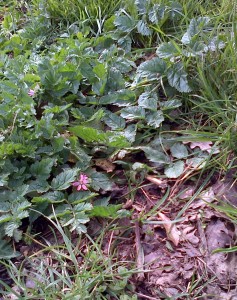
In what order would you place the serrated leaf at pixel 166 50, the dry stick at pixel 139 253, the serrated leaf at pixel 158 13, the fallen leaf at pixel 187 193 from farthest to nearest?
the serrated leaf at pixel 158 13, the serrated leaf at pixel 166 50, the fallen leaf at pixel 187 193, the dry stick at pixel 139 253

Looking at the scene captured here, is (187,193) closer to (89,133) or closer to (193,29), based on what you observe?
(89,133)

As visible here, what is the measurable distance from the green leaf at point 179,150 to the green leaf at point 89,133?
30cm

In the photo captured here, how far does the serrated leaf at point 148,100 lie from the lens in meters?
2.09

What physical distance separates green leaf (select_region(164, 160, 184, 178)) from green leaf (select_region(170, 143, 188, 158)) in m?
0.04

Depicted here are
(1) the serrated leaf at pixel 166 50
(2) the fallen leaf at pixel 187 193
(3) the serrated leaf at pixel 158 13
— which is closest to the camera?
(2) the fallen leaf at pixel 187 193

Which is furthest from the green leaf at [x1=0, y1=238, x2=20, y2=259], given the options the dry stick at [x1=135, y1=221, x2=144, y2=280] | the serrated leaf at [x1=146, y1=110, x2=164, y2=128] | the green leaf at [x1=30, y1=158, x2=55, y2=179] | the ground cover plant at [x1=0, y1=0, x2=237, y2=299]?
the serrated leaf at [x1=146, y1=110, x2=164, y2=128]

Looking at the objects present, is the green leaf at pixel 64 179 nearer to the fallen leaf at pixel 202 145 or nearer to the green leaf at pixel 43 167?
the green leaf at pixel 43 167

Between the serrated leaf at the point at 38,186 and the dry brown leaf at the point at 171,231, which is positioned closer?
the dry brown leaf at the point at 171,231

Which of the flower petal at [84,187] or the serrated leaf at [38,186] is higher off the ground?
Answer: the serrated leaf at [38,186]

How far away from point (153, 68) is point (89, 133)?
0.47m

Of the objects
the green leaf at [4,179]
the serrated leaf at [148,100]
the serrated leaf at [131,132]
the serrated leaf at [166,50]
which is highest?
the serrated leaf at [166,50]

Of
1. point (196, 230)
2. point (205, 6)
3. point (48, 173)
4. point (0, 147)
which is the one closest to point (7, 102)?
point (0, 147)

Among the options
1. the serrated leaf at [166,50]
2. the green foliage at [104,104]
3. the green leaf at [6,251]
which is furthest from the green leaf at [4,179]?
the serrated leaf at [166,50]

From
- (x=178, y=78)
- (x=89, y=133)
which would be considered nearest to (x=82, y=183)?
(x=89, y=133)
